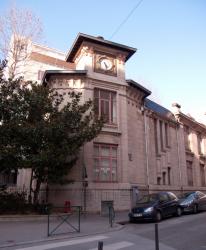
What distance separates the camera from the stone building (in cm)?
1927

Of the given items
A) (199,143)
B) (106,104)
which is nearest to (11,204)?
(106,104)

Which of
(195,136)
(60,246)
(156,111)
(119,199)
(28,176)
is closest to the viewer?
(60,246)

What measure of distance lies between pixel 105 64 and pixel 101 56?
611mm

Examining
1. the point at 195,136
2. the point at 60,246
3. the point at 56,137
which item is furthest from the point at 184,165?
the point at 60,246

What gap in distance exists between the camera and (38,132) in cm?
1538

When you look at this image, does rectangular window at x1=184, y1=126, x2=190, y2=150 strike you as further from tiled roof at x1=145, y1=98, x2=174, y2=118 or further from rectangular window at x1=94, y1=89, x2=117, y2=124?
rectangular window at x1=94, y1=89, x2=117, y2=124

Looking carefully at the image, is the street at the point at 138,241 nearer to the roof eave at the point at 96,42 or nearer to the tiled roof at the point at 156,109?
the roof eave at the point at 96,42

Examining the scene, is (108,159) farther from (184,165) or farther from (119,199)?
(184,165)

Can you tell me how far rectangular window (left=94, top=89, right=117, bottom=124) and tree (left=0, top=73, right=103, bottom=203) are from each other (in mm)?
3881

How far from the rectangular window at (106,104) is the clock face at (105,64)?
1.39 metres

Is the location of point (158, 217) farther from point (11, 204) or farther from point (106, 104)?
point (106, 104)

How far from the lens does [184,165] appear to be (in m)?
29.6

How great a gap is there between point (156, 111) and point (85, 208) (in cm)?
1144

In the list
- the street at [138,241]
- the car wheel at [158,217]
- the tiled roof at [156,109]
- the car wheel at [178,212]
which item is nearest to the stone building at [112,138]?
the tiled roof at [156,109]
